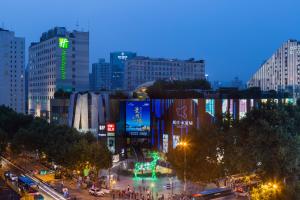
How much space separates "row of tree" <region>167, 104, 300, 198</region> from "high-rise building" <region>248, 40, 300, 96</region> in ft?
259

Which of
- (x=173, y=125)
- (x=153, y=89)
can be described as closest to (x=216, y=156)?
(x=173, y=125)

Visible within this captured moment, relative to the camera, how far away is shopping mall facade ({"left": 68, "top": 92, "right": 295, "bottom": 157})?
49.8m

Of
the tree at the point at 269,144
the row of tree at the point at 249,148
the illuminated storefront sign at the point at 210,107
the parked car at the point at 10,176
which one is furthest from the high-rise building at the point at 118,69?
the tree at the point at 269,144

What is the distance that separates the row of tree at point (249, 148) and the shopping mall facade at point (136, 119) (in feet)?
45.8

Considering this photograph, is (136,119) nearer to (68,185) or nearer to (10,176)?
(68,185)

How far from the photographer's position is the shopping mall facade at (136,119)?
4975 centimetres

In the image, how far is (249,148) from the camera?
28375 millimetres

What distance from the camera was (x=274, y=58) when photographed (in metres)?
125

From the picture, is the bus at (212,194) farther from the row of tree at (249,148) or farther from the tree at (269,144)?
the tree at (269,144)

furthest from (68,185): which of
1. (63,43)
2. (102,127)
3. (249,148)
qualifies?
(63,43)

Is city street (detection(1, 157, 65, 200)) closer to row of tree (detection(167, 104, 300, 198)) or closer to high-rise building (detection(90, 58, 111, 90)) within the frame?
row of tree (detection(167, 104, 300, 198))

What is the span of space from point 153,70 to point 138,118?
240 feet

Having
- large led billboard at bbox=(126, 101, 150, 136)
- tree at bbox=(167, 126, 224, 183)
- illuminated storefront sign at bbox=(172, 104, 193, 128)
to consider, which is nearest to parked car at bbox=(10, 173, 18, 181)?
tree at bbox=(167, 126, 224, 183)

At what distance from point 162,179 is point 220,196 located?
13347 mm
